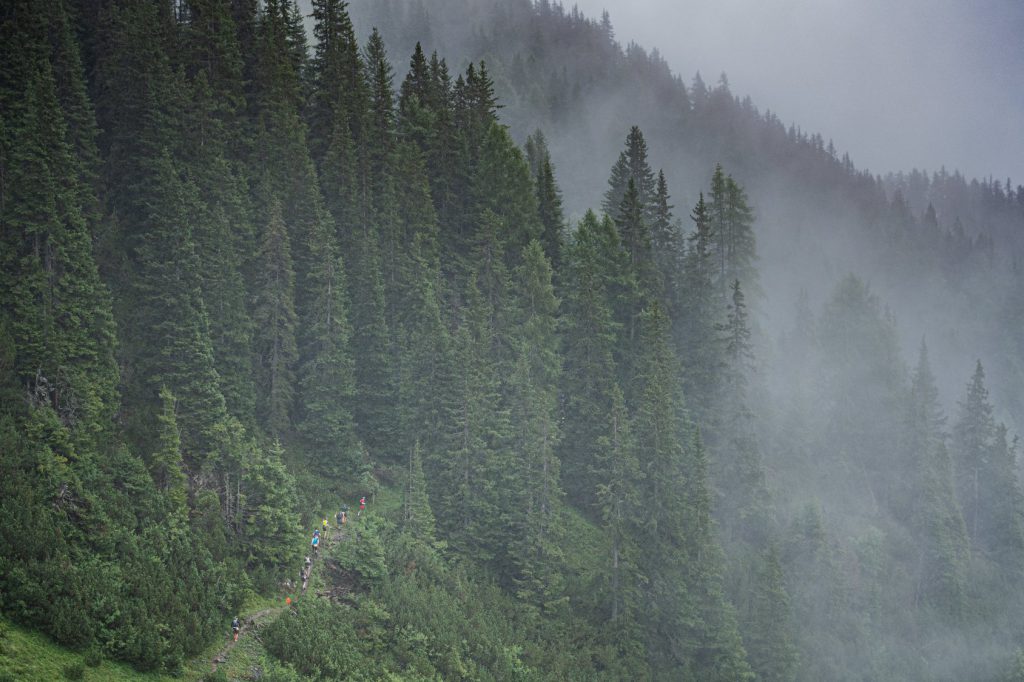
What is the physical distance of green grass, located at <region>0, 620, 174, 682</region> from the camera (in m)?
20.5

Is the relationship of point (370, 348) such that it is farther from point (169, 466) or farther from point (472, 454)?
point (169, 466)

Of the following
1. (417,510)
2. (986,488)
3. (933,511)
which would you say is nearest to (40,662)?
(417,510)

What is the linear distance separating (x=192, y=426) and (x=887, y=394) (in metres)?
67.5

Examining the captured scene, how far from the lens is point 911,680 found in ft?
189

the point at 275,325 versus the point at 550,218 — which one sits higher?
the point at 550,218

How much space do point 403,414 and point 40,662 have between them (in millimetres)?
27169

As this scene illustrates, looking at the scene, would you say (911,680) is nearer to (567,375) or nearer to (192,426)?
(567,375)

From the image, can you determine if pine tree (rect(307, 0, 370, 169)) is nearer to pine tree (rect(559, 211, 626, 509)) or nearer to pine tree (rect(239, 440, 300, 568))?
pine tree (rect(559, 211, 626, 509))

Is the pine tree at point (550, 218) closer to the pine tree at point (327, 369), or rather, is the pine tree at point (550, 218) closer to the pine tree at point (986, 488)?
the pine tree at point (327, 369)

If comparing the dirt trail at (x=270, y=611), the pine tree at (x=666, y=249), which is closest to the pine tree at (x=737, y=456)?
the pine tree at (x=666, y=249)

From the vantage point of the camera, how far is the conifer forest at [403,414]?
3083cm

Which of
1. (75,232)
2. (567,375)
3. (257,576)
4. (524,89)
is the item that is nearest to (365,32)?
(524,89)

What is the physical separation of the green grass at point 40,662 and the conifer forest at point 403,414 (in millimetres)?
129

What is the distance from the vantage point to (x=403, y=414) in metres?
47.3
